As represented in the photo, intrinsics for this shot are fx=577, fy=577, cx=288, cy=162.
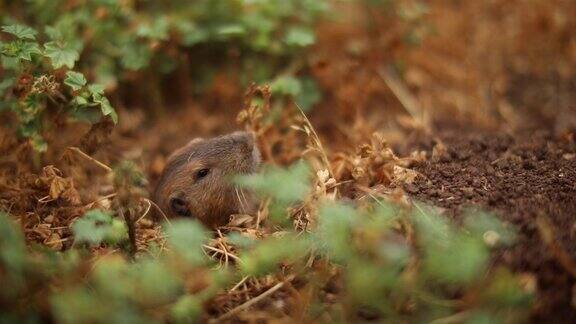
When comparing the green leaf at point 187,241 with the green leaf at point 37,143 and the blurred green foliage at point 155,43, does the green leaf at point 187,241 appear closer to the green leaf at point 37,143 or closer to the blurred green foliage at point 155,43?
the blurred green foliage at point 155,43

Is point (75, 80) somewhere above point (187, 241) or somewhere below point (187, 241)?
above

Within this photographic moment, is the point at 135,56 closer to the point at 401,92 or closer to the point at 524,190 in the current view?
the point at 401,92

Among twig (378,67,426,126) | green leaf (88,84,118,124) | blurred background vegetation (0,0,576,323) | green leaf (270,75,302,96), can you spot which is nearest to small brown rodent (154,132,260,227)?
blurred background vegetation (0,0,576,323)

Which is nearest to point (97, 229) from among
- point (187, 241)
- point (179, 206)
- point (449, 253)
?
point (187, 241)

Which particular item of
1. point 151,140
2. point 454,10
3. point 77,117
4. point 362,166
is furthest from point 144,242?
point 454,10

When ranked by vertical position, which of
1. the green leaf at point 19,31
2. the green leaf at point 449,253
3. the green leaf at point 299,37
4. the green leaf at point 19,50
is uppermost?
the green leaf at point 19,31

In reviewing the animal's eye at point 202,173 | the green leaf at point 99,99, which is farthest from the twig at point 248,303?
the green leaf at point 99,99

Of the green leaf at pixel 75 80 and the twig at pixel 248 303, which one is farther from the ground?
the green leaf at pixel 75 80

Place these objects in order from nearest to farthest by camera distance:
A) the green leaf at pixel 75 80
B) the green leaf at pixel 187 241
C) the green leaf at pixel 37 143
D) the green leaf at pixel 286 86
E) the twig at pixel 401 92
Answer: the green leaf at pixel 187 241, the green leaf at pixel 75 80, the green leaf at pixel 37 143, the green leaf at pixel 286 86, the twig at pixel 401 92
